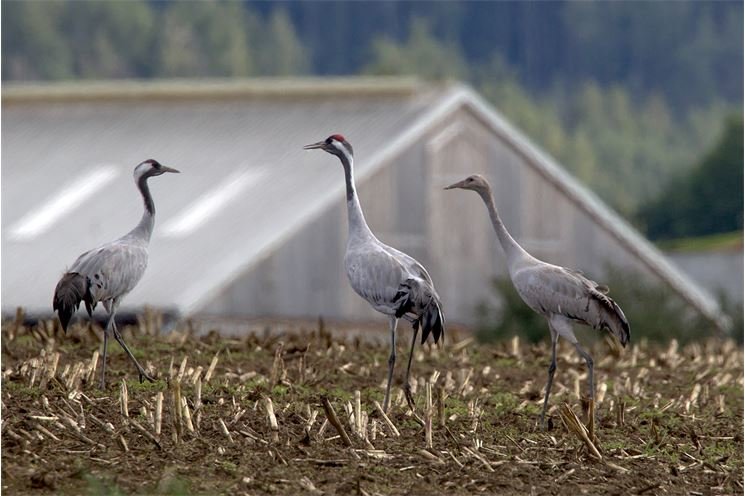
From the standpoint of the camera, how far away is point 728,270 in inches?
2603

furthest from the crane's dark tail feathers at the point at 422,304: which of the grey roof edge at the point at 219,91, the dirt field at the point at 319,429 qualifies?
the grey roof edge at the point at 219,91

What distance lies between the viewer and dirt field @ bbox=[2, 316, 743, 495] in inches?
387

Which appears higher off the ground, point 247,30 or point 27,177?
point 247,30

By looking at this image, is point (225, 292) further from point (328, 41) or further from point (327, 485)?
point (328, 41)

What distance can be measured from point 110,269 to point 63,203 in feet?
122

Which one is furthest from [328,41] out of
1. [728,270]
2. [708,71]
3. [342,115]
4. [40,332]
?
[40,332]

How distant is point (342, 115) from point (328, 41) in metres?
127

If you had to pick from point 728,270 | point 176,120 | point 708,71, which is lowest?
point 728,270

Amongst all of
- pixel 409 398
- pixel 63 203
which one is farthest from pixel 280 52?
pixel 409 398

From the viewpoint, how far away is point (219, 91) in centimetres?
5362

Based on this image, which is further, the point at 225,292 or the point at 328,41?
the point at 328,41

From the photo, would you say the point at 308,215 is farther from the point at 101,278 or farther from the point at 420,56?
the point at 420,56

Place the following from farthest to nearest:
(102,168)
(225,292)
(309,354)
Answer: (102,168)
(225,292)
(309,354)

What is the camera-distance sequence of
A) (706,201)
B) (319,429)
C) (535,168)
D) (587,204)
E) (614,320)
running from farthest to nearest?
(706,201)
(587,204)
(535,168)
(614,320)
(319,429)
